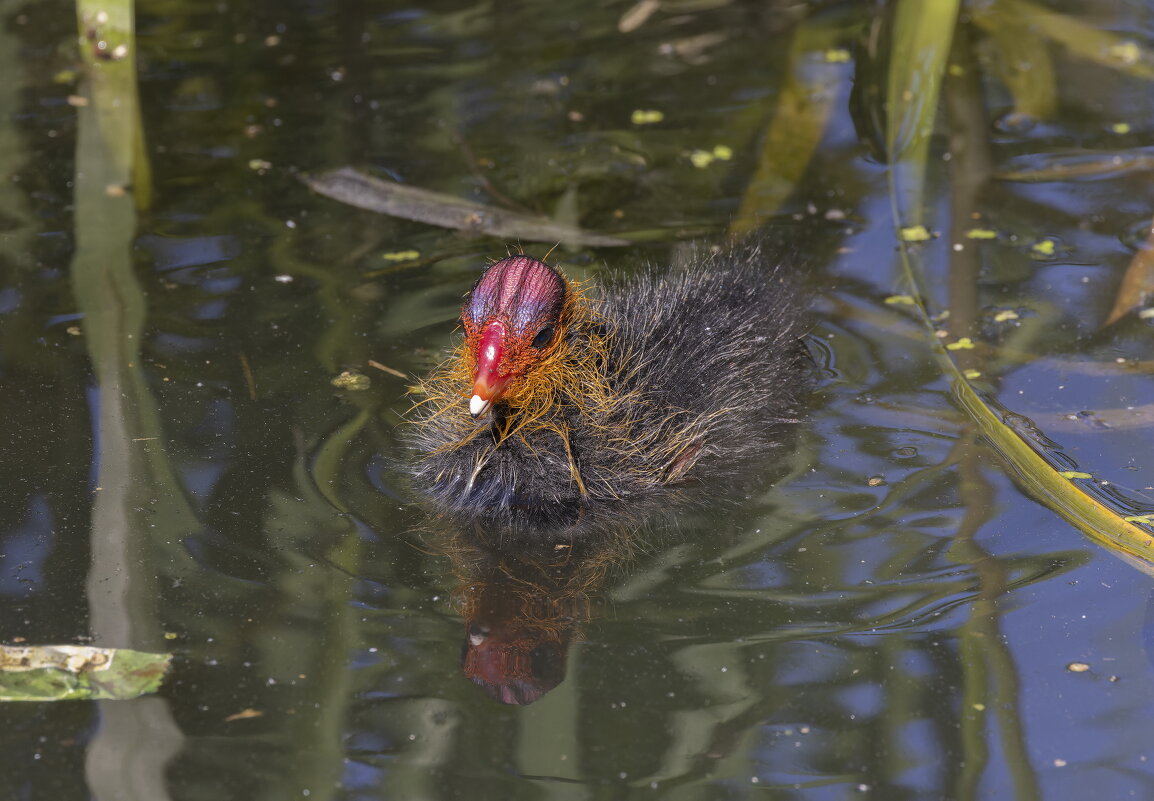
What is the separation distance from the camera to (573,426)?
3.93 meters

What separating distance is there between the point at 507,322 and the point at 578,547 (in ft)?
2.22

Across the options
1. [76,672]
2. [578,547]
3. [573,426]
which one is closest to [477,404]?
[573,426]

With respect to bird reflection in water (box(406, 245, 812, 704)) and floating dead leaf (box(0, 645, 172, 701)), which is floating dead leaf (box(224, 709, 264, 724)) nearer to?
floating dead leaf (box(0, 645, 172, 701))

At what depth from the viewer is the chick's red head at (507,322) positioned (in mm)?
3619

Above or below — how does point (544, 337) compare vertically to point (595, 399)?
above

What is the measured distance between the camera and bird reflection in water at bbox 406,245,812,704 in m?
3.62

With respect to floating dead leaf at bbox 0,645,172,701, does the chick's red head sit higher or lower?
higher

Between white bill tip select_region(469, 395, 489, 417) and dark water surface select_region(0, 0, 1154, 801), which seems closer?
dark water surface select_region(0, 0, 1154, 801)

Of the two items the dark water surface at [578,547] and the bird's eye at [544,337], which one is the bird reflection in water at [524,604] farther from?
the bird's eye at [544,337]

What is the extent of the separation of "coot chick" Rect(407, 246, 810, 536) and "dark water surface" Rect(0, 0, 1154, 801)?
0.47 ft

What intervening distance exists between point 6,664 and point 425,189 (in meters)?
2.79

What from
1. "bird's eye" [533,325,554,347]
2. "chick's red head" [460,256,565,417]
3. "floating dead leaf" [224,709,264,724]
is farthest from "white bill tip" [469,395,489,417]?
"floating dead leaf" [224,709,264,724]

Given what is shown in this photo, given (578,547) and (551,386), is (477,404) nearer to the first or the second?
(551,386)

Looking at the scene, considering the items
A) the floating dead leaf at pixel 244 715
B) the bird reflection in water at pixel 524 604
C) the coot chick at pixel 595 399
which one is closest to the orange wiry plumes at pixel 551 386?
the coot chick at pixel 595 399
